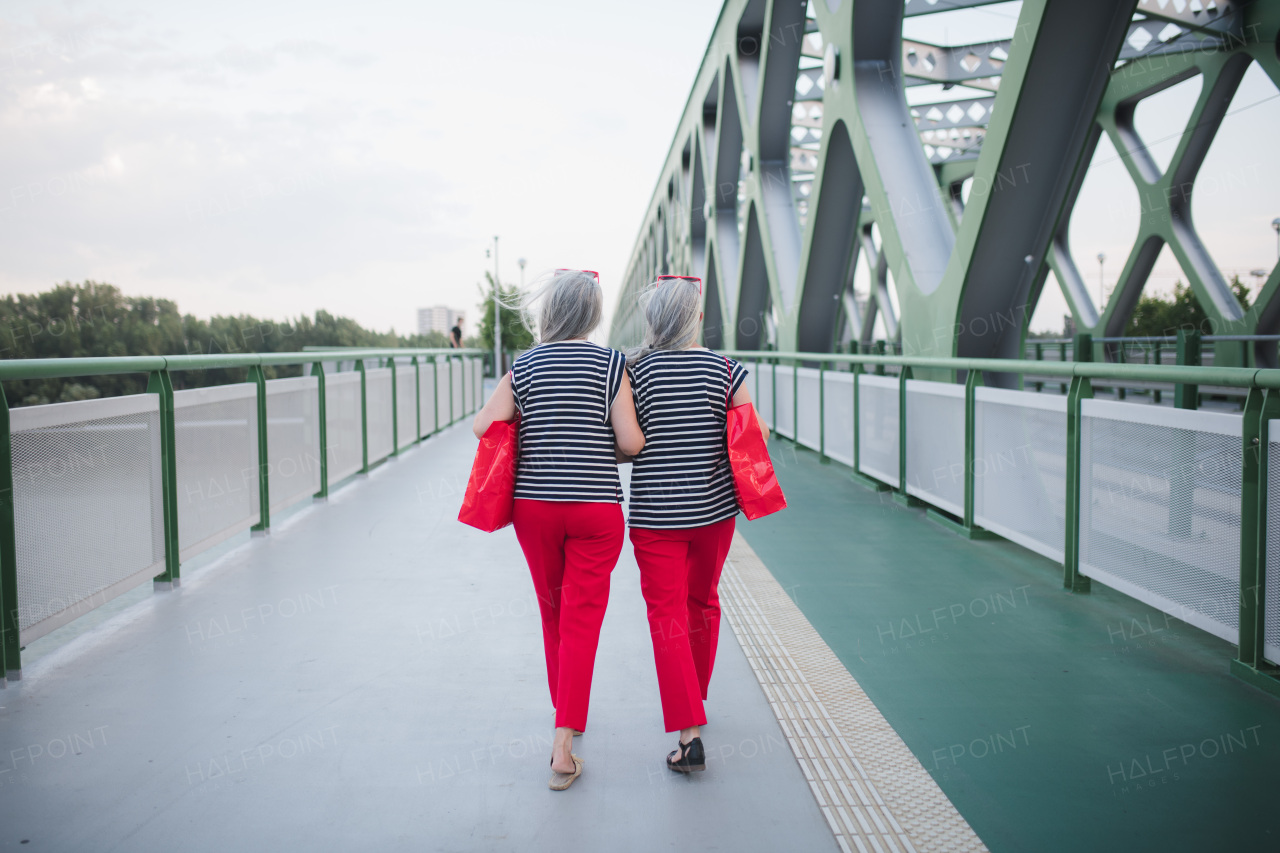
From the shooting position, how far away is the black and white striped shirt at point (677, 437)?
2.60 m

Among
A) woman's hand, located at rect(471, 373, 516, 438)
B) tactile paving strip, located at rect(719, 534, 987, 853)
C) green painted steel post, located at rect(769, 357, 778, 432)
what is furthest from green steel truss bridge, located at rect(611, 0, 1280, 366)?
woman's hand, located at rect(471, 373, 516, 438)

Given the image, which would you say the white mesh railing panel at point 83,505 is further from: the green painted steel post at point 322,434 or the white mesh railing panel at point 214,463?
the green painted steel post at point 322,434

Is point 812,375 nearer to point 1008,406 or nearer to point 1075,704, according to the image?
point 1008,406

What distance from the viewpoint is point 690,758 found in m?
2.51

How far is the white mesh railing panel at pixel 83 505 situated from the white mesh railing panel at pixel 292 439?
1.58m

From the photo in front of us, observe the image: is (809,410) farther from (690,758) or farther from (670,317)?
(690,758)

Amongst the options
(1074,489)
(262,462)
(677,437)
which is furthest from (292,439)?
(1074,489)

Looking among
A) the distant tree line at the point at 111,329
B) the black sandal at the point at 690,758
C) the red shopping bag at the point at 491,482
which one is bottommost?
the black sandal at the point at 690,758

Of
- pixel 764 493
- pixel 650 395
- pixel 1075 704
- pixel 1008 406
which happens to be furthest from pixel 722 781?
pixel 1008 406

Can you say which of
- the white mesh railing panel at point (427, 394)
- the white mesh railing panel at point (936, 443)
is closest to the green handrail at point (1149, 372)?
the white mesh railing panel at point (936, 443)

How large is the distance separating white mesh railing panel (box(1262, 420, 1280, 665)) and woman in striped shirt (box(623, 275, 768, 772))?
6.08ft

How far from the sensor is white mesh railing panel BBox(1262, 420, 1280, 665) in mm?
2914

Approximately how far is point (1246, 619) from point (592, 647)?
7.77ft

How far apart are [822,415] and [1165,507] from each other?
5474 mm
